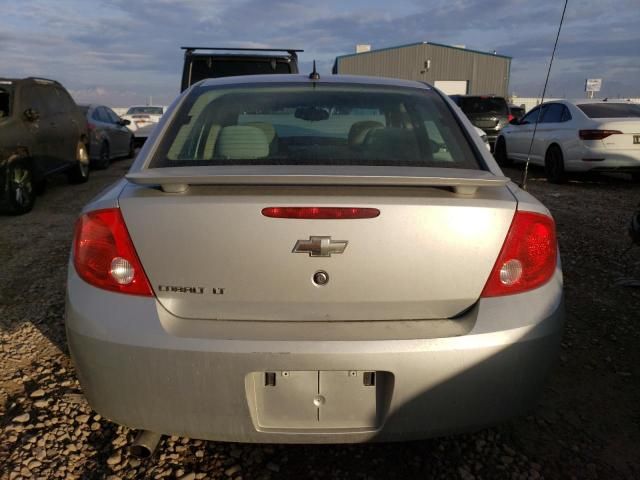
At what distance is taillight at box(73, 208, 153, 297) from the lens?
72.6 inches

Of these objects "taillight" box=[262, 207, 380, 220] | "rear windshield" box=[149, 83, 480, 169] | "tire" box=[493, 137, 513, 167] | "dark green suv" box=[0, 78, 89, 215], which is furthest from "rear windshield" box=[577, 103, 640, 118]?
"taillight" box=[262, 207, 380, 220]

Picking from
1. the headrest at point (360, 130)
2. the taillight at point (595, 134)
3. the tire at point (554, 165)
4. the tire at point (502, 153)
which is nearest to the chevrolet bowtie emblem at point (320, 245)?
the headrest at point (360, 130)

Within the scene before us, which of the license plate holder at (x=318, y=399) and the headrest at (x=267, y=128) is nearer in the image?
the license plate holder at (x=318, y=399)

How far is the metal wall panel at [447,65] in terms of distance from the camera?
36688mm

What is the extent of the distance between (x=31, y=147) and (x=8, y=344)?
4567mm

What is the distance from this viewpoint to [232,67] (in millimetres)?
9109

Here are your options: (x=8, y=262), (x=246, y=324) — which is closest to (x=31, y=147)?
(x=8, y=262)

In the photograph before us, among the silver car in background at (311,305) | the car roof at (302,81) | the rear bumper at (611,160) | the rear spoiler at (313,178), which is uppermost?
the car roof at (302,81)

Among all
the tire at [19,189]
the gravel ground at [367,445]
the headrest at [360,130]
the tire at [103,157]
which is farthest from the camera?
the tire at [103,157]

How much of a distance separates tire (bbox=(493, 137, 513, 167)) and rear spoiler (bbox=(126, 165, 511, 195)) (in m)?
10.5

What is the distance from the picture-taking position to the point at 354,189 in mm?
1848

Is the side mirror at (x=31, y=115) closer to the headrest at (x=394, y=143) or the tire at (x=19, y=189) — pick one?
the tire at (x=19, y=189)

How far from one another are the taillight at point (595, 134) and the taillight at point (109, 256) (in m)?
8.21

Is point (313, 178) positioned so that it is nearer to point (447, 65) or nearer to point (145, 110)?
point (145, 110)
